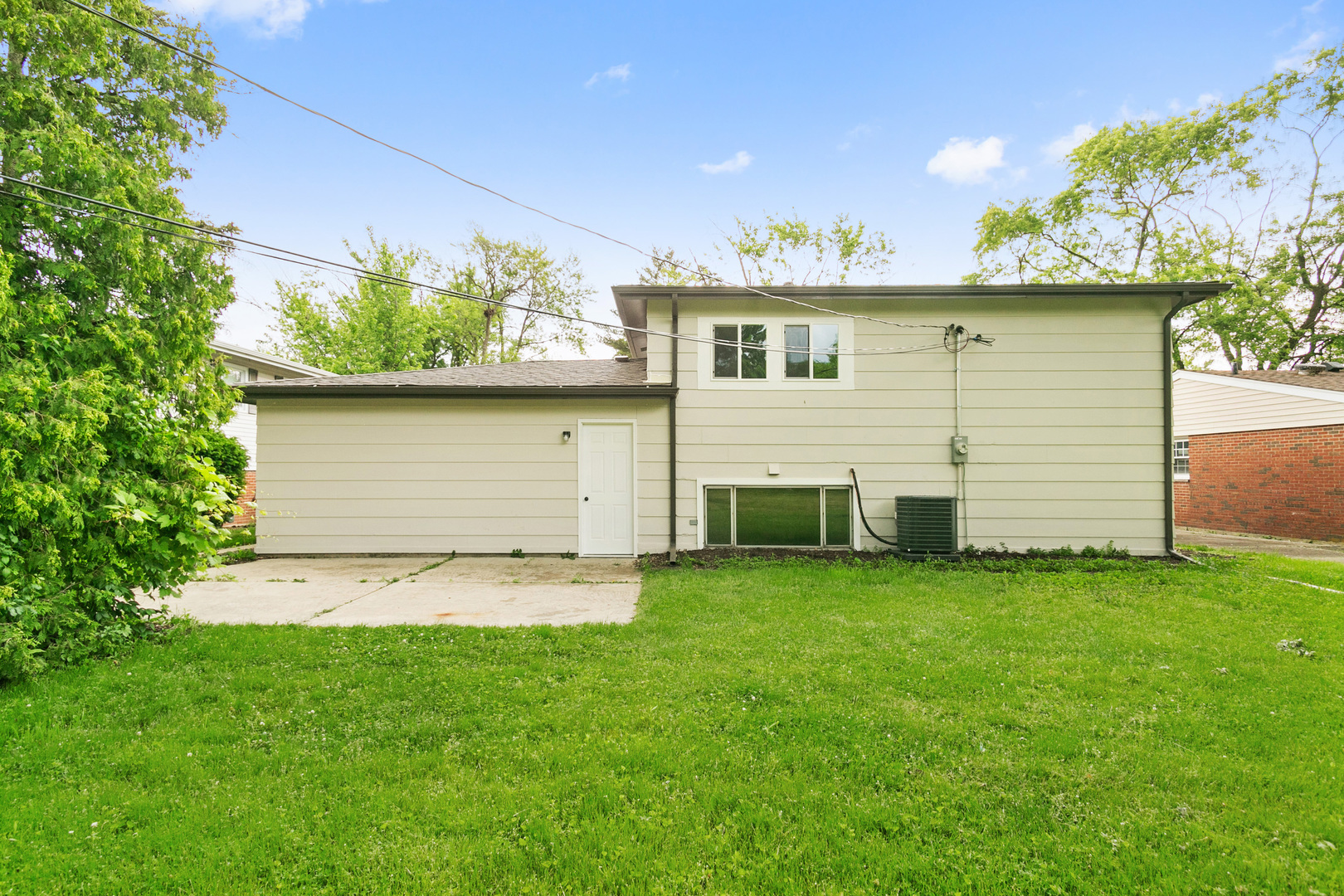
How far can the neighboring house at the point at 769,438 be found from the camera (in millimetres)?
8156

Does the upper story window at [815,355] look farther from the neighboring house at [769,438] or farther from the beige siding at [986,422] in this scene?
the beige siding at [986,422]

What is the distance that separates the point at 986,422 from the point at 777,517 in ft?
10.6

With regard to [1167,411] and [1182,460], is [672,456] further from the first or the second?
[1182,460]

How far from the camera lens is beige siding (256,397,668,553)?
834 centimetres

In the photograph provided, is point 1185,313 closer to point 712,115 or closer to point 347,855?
point 712,115

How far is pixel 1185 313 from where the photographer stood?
1797 centimetres

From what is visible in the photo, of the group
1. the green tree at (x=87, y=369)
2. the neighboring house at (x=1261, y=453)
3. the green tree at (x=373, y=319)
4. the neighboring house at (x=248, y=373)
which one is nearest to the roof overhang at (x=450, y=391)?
the green tree at (x=87, y=369)

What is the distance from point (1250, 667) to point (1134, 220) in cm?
2029

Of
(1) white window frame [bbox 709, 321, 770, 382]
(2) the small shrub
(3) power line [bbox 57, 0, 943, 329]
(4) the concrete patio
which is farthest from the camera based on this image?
(2) the small shrub

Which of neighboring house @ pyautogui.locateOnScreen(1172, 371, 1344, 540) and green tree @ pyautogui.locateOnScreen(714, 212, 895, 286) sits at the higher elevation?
green tree @ pyautogui.locateOnScreen(714, 212, 895, 286)

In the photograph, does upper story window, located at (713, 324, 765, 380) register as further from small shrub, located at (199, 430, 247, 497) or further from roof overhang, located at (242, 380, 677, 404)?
small shrub, located at (199, 430, 247, 497)

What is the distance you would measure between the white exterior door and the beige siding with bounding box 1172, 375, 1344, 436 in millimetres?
11516

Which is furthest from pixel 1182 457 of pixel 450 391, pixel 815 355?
pixel 450 391

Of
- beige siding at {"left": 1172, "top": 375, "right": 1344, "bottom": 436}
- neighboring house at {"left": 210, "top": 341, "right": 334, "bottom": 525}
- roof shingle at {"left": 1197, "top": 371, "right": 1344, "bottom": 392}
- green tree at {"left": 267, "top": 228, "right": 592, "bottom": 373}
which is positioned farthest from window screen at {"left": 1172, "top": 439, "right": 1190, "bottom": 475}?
neighboring house at {"left": 210, "top": 341, "right": 334, "bottom": 525}
